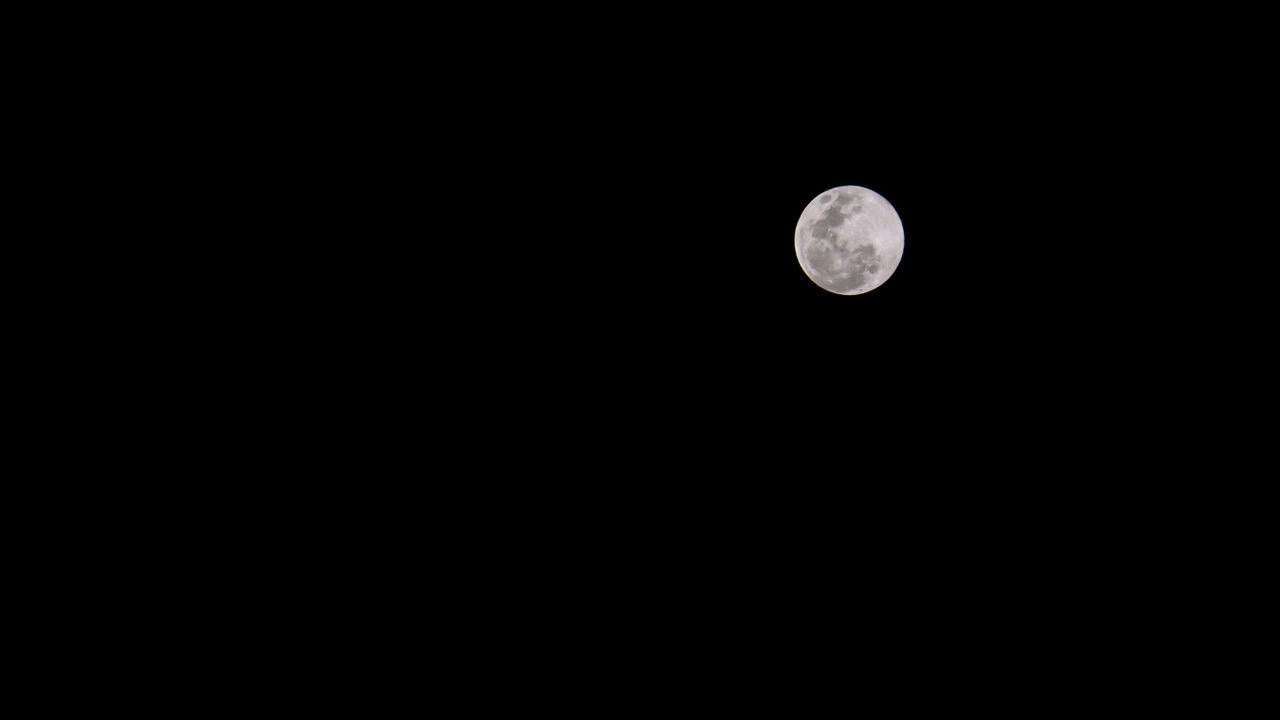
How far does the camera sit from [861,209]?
7.70ft

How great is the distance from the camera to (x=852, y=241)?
2.32 meters

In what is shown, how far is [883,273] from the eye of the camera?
7.76 feet

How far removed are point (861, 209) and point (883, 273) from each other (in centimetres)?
26

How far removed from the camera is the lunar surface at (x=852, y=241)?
2324 millimetres

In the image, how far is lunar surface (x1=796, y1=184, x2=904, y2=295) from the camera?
7.63 ft

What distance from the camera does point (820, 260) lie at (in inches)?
94.2

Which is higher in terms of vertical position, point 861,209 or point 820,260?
point 861,209

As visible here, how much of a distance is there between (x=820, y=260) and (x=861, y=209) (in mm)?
243

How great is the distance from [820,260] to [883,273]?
0.80 feet

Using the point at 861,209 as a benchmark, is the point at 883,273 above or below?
below
